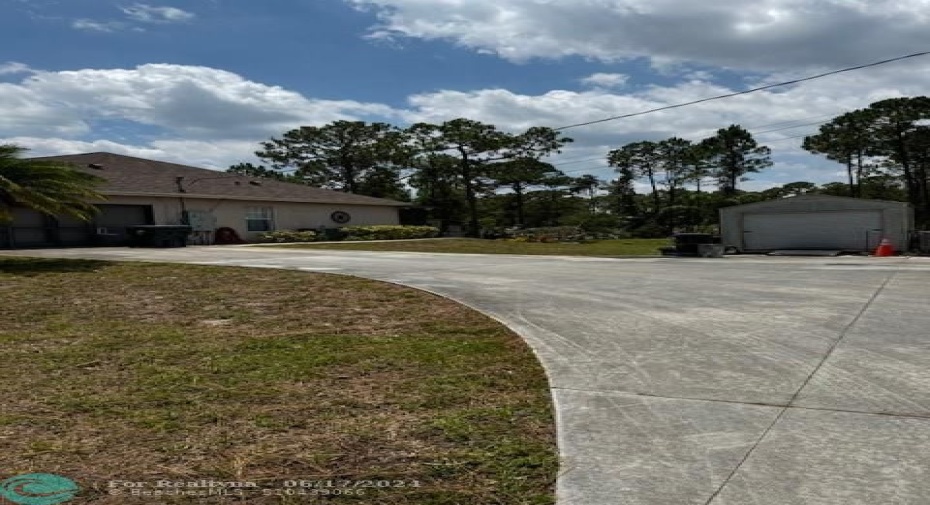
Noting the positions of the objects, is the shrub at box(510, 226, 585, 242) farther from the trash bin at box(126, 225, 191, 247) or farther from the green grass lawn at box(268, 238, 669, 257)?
the trash bin at box(126, 225, 191, 247)

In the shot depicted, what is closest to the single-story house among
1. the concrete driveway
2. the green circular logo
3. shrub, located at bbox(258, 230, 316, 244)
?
shrub, located at bbox(258, 230, 316, 244)

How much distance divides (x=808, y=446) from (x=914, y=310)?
572cm

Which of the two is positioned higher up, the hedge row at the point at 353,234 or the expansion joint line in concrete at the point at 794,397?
the hedge row at the point at 353,234

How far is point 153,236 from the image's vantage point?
26.0m

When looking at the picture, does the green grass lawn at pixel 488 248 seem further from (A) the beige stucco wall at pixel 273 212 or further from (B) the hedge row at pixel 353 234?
(A) the beige stucco wall at pixel 273 212

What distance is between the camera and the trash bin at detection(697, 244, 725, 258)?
2361 cm

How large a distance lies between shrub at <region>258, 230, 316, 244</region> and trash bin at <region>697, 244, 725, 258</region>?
20.1 metres

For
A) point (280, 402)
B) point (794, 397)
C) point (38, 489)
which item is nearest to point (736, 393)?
point (794, 397)

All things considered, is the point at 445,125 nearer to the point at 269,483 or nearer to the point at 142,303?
the point at 142,303

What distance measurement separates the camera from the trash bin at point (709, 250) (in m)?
23.6

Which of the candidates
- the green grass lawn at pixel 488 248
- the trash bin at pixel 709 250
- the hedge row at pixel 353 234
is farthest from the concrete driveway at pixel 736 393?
the hedge row at pixel 353 234

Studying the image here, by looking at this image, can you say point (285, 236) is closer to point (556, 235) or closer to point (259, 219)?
point (259, 219)

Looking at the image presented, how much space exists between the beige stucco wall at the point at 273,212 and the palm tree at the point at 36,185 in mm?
14044

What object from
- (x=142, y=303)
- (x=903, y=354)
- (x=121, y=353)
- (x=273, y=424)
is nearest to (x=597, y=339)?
(x=903, y=354)
